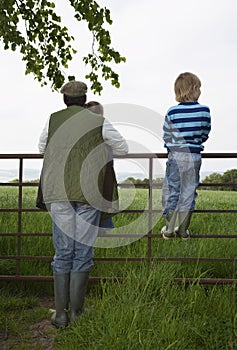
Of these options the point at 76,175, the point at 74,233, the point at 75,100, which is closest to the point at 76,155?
the point at 76,175

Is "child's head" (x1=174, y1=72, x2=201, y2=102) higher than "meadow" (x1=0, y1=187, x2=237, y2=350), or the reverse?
"child's head" (x1=174, y1=72, x2=201, y2=102)

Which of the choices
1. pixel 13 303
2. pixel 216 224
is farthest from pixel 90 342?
pixel 216 224

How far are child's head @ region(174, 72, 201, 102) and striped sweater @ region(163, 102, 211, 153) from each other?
53 mm

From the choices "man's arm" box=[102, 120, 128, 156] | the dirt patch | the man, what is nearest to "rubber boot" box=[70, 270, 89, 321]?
the man

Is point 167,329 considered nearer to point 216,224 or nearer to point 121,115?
point 121,115

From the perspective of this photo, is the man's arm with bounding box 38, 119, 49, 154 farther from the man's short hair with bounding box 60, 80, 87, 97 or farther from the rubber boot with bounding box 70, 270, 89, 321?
the rubber boot with bounding box 70, 270, 89, 321

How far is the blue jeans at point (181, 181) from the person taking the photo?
4.00 m

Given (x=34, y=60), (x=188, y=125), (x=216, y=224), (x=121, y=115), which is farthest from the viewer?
(x=34, y=60)

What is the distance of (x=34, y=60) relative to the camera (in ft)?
25.0

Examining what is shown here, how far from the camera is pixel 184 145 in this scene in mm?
3971

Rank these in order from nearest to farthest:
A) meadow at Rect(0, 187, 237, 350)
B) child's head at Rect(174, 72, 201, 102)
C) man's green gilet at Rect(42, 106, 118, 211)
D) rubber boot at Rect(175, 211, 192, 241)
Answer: meadow at Rect(0, 187, 237, 350)
man's green gilet at Rect(42, 106, 118, 211)
child's head at Rect(174, 72, 201, 102)
rubber boot at Rect(175, 211, 192, 241)

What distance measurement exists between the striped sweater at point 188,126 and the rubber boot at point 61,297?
1.38 m

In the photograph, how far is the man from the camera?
3568mm

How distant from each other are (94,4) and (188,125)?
3728 mm
